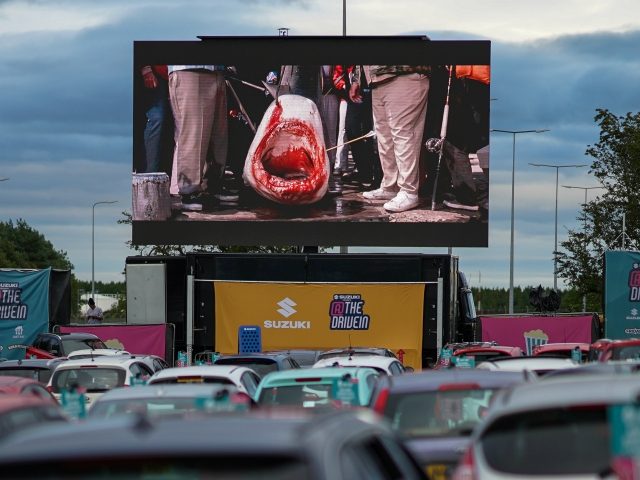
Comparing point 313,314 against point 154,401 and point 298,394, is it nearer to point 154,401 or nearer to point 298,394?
point 298,394

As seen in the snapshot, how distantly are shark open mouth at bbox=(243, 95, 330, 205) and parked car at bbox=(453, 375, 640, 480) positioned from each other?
1375 inches

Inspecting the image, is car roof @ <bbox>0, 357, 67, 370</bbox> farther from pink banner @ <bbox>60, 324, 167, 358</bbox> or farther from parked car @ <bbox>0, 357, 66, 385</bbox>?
pink banner @ <bbox>60, 324, 167, 358</bbox>

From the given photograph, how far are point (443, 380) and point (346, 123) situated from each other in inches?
1256

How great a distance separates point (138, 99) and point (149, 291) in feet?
17.5

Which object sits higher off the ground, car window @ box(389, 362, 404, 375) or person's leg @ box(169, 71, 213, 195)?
person's leg @ box(169, 71, 213, 195)

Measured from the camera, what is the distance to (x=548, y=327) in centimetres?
4119

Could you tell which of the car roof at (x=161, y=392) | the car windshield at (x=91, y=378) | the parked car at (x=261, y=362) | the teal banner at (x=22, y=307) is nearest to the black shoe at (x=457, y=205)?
the teal banner at (x=22, y=307)

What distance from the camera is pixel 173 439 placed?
583 cm

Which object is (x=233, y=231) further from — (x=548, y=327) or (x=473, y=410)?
(x=473, y=410)

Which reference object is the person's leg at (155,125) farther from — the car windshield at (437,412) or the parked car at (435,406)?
the car windshield at (437,412)

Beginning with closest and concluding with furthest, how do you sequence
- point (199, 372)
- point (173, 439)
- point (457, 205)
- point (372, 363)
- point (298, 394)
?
point (173, 439) < point (298, 394) < point (199, 372) < point (372, 363) < point (457, 205)

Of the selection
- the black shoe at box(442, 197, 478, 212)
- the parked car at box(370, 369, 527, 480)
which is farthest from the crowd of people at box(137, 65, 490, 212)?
the parked car at box(370, 369, 527, 480)

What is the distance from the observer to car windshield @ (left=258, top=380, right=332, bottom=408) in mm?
15531

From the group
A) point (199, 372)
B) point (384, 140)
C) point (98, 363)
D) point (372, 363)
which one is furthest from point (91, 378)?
point (384, 140)
